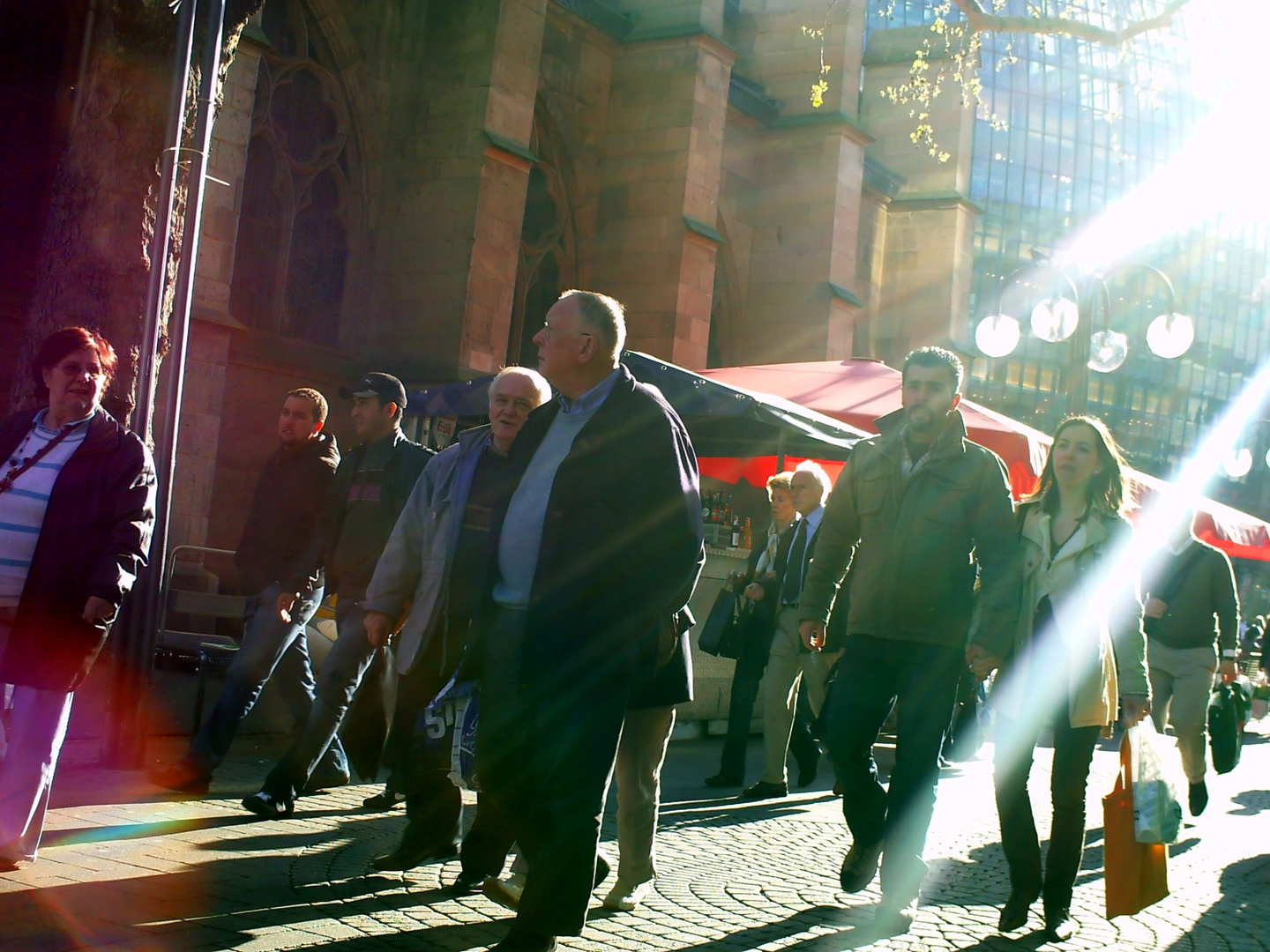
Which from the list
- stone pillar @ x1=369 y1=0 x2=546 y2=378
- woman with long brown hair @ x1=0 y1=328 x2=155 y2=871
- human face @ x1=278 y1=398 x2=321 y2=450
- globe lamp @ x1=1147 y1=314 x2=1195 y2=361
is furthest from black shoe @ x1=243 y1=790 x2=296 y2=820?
globe lamp @ x1=1147 y1=314 x2=1195 y2=361

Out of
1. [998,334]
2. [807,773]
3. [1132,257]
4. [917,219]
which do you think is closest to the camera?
[807,773]

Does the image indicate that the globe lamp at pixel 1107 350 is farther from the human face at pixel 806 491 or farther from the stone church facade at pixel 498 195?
the human face at pixel 806 491

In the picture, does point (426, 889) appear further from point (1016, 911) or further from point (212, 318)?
point (212, 318)

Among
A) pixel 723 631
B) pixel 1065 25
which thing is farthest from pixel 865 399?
pixel 723 631

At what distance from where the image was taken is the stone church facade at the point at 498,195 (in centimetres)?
1547

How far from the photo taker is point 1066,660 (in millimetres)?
4980

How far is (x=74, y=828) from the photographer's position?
5262 mm

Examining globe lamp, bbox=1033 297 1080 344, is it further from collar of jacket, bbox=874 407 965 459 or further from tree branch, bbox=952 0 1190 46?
collar of jacket, bbox=874 407 965 459

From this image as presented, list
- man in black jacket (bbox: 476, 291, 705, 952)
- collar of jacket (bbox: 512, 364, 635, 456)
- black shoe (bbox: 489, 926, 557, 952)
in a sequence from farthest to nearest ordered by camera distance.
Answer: collar of jacket (bbox: 512, 364, 635, 456) < man in black jacket (bbox: 476, 291, 705, 952) < black shoe (bbox: 489, 926, 557, 952)

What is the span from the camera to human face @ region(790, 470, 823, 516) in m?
8.21

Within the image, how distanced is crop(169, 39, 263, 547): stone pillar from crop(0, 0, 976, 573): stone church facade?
0.07ft

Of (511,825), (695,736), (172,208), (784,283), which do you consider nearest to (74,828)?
(511,825)

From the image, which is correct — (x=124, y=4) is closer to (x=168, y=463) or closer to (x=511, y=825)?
(x=168, y=463)

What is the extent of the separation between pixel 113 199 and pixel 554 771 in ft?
14.6
